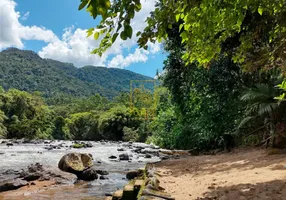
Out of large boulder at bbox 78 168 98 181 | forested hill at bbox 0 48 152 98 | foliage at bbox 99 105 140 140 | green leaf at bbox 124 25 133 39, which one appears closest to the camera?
green leaf at bbox 124 25 133 39

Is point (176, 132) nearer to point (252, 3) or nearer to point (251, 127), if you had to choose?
point (251, 127)

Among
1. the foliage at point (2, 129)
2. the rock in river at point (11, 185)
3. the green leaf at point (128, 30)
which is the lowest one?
the rock in river at point (11, 185)

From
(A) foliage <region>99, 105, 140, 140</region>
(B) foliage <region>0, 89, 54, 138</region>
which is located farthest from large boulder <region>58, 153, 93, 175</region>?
(B) foliage <region>0, 89, 54, 138</region>

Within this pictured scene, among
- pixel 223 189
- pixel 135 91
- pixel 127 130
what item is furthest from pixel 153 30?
pixel 135 91

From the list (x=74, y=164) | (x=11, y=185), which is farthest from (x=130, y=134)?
(x=11, y=185)

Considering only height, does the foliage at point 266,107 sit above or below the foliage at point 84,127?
below

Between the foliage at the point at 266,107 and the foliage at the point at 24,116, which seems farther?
the foliage at the point at 24,116

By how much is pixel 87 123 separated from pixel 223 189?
6256 cm

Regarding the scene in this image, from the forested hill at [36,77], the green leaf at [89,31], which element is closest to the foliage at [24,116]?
the green leaf at [89,31]

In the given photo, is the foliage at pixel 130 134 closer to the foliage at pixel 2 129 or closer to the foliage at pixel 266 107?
the foliage at pixel 2 129

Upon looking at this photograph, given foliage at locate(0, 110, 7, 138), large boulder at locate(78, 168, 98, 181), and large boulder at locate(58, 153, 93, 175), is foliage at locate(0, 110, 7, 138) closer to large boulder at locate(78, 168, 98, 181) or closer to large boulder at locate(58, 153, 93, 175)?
large boulder at locate(58, 153, 93, 175)

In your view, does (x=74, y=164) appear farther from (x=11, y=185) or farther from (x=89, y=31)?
(x=89, y=31)

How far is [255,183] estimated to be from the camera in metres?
5.54

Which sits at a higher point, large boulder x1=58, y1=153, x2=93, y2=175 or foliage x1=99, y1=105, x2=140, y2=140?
foliage x1=99, y1=105, x2=140, y2=140
